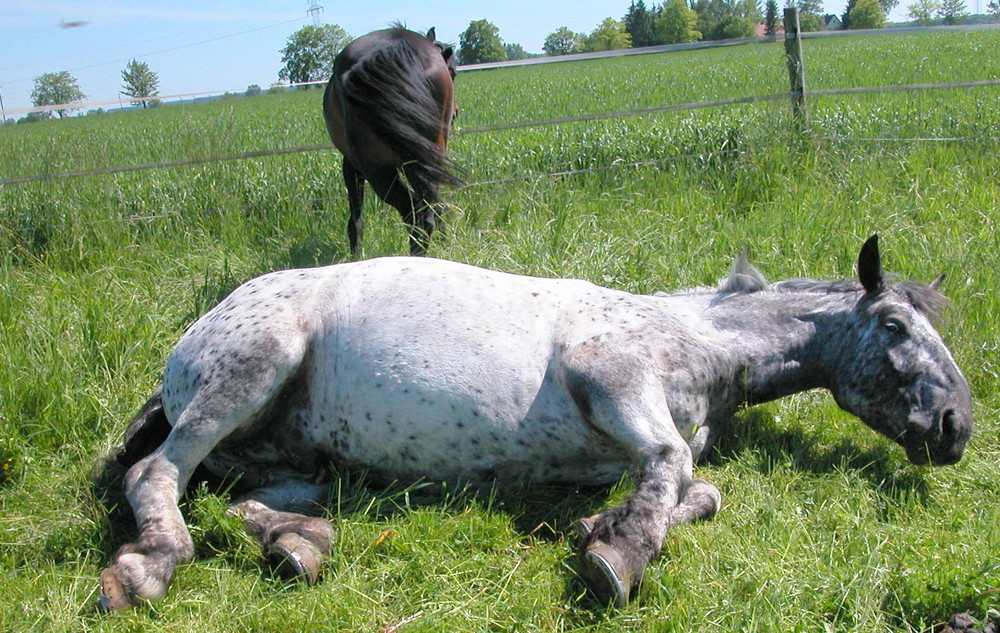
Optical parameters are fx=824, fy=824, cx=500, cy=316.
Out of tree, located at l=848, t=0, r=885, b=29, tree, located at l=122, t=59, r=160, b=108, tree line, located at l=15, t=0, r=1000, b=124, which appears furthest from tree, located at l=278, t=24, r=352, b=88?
tree, located at l=848, t=0, r=885, b=29

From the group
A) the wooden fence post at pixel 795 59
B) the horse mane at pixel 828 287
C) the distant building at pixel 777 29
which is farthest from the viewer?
the distant building at pixel 777 29

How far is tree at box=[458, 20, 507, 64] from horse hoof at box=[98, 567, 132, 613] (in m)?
94.5

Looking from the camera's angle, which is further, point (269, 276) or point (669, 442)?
point (269, 276)

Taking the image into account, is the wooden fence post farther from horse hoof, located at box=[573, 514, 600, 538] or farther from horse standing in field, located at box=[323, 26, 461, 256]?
horse hoof, located at box=[573, 514, 600, 538]

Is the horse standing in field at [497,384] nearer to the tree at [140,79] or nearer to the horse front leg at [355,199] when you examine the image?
A: the horse front leg at [355,199]

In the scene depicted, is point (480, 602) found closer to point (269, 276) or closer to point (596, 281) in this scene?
point (269, 276)

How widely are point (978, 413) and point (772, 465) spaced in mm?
1149

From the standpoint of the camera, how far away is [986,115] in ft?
29.4

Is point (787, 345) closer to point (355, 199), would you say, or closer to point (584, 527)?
point (584, 527)

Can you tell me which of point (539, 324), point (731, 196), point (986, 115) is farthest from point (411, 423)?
point (986, 115)

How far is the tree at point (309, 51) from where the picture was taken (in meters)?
83.9

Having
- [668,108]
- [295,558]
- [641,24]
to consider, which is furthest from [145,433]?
[641,24]

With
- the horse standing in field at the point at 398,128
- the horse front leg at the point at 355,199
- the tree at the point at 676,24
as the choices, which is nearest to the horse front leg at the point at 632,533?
the horse standing in field at the point at 398,128

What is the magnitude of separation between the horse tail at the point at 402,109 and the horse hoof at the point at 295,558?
3613mm
